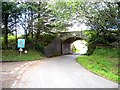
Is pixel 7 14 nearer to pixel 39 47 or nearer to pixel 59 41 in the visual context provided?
pixel 39 47

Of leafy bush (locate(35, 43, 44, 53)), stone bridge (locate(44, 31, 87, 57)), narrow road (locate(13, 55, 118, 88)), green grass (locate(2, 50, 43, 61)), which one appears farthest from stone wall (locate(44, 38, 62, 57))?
narrow road (locate(13, 55, 118, 88))

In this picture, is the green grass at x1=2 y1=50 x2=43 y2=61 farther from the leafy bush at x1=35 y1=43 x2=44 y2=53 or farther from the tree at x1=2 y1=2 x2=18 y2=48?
the tree at x1=2 y1=2 x2=18 y2=48

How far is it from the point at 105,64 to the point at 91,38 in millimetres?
7995

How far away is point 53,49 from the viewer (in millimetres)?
22859

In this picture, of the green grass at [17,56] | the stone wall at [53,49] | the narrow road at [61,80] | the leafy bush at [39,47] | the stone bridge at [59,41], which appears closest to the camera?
the narrow road at [61,80]

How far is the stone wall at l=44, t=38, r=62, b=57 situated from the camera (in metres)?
20.9

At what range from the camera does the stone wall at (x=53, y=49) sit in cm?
2086

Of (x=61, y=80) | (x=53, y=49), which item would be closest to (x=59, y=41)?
(x=53, y=49)

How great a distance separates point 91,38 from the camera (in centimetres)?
1886

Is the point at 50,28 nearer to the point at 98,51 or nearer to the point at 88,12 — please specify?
the point at 98,51

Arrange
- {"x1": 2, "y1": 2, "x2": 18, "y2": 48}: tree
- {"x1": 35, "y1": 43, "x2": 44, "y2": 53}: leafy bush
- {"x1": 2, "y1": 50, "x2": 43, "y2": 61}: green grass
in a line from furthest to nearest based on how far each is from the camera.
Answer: {"x1": 35, "y1": 43, "x2": 44, "y2": 53}: leafy bush < {"x1": 2, "y1": 2, "x2": 18, "y2": 48}: tree < {"x1": 2, "y1": 50, "x2": 43, "y2": 61}: green grass

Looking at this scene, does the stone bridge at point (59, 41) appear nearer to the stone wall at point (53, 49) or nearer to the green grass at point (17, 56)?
the stone wall at point (53, 49)

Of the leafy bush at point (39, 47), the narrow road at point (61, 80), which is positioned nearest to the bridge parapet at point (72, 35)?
the leafy bush at point (39, 47)

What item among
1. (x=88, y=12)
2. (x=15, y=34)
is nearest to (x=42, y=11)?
(x=15, y=34)
